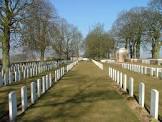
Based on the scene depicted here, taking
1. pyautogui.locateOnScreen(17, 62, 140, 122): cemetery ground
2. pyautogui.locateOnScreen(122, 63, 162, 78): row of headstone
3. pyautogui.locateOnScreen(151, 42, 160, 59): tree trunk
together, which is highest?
pyautogui.locateOnScreen(151, 42, 160, 59): tree trunk

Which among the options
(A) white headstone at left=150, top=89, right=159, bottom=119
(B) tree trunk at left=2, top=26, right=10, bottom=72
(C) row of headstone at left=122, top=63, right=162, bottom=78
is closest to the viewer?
(A) white headstone at left=150, top=89, right=159, bottom=119

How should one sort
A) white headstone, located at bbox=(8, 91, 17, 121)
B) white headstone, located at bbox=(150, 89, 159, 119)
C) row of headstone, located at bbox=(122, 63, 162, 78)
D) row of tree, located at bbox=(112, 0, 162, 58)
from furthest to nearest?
1. row of tree, located at bbox=(112, 0, 162, 58)
2. row of headstone, located at bbox=(122, 63, 162, 78)
3. white headstone, located at bbox=(150, 89, 159, 119)
4. white headstone, located at bbox=(8, 91, 17, 121)

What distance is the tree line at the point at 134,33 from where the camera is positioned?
2469 inches

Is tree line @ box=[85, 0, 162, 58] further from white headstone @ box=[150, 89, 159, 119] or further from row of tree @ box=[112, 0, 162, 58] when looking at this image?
white headstone @ box=[150, 89, 159, 119]

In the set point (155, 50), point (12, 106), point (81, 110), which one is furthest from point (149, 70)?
point (155, 50)

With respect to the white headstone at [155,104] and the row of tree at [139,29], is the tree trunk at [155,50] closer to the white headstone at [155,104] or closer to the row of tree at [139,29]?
the row of tree at [139,29]

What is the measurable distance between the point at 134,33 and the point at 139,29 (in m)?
2.23

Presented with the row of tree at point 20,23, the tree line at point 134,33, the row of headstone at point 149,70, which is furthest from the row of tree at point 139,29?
the row of tree at point 20,23

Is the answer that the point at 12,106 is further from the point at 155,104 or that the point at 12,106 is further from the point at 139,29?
the point at 139,29

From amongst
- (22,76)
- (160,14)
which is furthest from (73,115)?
(160,14)

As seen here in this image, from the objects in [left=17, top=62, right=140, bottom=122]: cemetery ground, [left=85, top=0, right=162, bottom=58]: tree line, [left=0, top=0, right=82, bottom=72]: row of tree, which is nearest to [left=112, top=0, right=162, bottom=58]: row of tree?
[left=85, top=0, right=162, bottom=58]: tree line

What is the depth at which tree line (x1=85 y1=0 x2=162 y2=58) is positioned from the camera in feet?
206

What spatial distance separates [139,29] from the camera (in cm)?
7000

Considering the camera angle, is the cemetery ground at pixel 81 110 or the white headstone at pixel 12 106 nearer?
the white headstone at pixel 12 106
